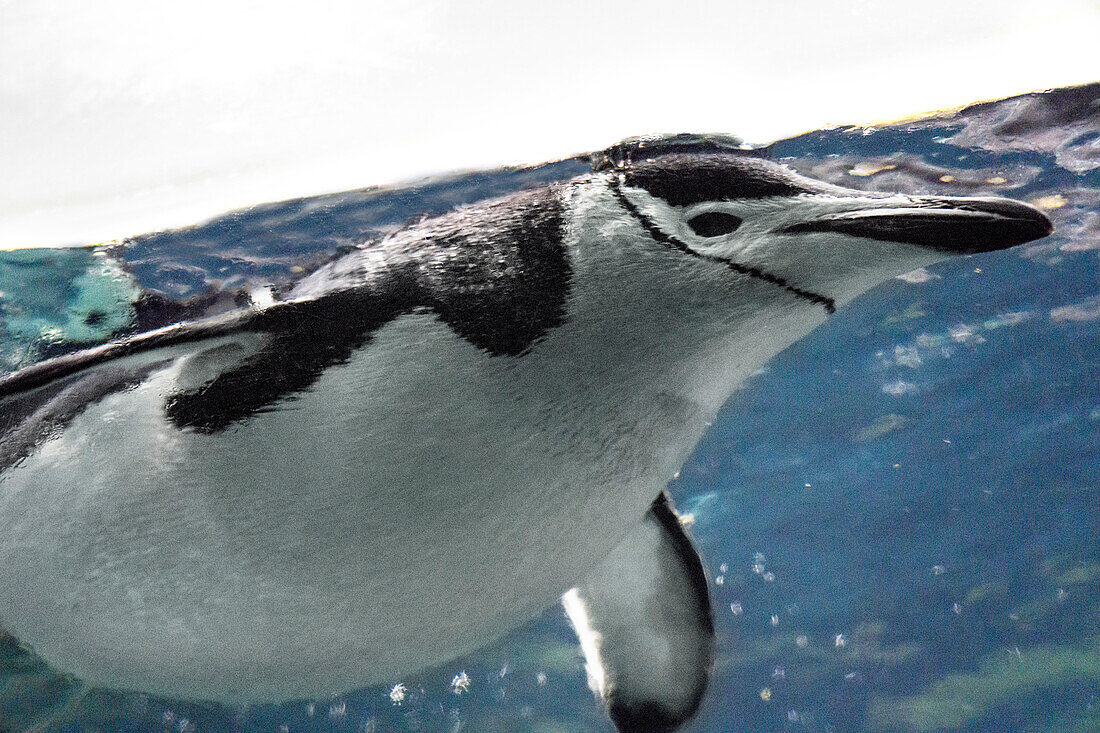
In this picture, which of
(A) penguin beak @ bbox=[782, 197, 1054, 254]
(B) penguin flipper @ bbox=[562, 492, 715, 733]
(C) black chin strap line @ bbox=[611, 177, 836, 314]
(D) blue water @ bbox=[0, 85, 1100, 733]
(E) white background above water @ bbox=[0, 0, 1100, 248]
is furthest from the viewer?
(D) blue water @ bbox=[0, 85, 1100, 733]

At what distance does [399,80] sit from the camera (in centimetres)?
346

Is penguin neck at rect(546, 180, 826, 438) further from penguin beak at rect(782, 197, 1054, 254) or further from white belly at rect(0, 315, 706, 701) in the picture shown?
penguin beak at rect(782, 197, 1054, 254)

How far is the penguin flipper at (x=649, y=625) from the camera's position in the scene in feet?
6.72

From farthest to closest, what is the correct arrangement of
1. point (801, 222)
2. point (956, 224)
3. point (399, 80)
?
point (399, 80) < point (801, 222) < point (956, 224)

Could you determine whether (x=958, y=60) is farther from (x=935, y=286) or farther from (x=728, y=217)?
(x=728, y=217)

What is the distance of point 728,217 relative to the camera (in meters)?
1.48

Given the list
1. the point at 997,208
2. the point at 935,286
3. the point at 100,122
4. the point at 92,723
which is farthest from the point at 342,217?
the point at 935,286

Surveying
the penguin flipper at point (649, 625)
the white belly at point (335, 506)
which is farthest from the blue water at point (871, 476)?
the white belly at point (335, 506)

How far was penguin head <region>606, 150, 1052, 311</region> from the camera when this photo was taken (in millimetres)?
1275

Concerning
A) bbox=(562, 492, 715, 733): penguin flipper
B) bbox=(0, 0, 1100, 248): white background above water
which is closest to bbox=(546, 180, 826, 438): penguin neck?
bbox=(562, 492, 715, 733): penguin flipper

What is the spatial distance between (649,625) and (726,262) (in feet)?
3.86

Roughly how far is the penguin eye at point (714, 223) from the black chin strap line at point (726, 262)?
51mm

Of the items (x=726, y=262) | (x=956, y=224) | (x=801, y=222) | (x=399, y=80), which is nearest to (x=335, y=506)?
(x=726, y=262)

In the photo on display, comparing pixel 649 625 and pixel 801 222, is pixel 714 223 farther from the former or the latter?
pixel 649 625
